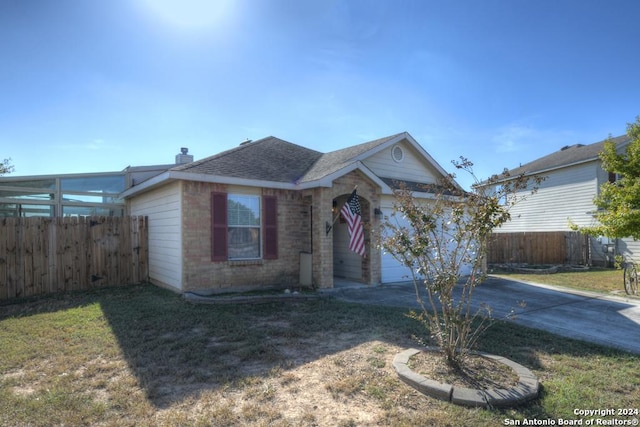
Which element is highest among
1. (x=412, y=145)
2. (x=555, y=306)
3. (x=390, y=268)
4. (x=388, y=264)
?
(x=412, y=145)

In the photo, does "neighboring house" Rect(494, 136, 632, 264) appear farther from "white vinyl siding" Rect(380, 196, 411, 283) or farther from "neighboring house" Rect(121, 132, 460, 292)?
"neighboring house" Rect(121, 132, 460, 292)

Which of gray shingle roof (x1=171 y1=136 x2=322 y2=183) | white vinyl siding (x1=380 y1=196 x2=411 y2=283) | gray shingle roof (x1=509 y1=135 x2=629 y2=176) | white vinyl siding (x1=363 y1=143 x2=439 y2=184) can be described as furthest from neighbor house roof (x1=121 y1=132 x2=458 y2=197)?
gray shingle roof (x1=509 y1=135 x2=629 y2=176)

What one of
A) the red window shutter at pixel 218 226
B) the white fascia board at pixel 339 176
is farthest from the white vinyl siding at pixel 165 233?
the white fascia board at pixel 339 176

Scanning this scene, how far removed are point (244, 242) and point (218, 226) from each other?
0.85m

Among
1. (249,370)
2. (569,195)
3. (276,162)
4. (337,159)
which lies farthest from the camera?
(569,195)

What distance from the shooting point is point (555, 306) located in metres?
8.34

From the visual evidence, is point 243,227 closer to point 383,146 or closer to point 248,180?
point 248,180

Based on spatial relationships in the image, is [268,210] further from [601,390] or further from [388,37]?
[601,390]

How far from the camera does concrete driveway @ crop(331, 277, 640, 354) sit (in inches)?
246

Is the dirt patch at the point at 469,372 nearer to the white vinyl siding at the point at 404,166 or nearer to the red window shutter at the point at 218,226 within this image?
the red window shutter at the point at 218,226

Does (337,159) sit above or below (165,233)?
above

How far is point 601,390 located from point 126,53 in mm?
10455

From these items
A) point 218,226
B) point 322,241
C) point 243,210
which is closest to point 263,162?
point 243,210

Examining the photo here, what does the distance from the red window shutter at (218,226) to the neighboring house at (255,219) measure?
2cm
